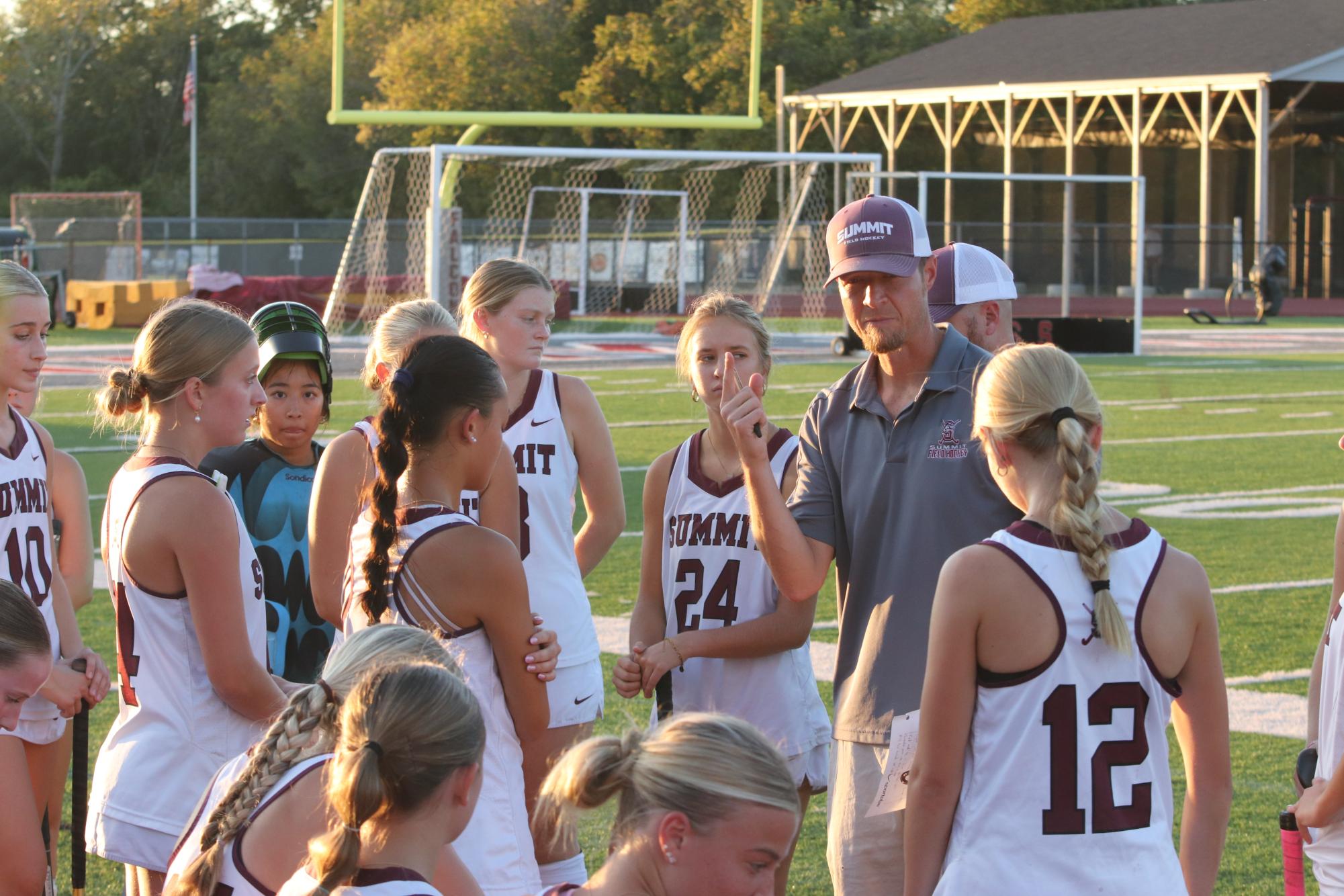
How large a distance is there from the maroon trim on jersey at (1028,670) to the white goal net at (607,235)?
625 inches

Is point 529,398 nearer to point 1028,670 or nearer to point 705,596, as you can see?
point 705,596

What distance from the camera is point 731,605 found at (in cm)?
382

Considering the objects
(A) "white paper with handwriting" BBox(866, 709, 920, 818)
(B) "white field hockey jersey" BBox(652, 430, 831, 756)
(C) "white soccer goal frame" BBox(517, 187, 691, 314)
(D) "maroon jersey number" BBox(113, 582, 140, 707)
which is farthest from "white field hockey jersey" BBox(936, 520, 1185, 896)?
(C) "white soccer goal frame" BBox(517, 187, 691, 314)

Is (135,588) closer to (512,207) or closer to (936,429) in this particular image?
(936,429)

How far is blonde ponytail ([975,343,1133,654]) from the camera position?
249cm

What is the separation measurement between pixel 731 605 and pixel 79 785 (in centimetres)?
155

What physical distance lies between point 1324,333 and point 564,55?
28764mm

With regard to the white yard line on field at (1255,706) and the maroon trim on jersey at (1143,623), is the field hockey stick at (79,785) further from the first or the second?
the maroon trim on jersey at (1143,623)

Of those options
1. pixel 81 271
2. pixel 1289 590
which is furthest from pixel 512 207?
pixel 1289 590

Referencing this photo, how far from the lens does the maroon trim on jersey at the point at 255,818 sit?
2.32m

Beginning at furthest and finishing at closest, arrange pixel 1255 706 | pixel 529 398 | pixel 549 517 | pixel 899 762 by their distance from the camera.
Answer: pixel 1255 706, pixel 529 398, pixel 549 517, pixel 899 762

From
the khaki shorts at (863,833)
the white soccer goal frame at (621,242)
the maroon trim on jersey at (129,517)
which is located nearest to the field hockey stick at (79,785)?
the maroon trim on jersey at (129,517)

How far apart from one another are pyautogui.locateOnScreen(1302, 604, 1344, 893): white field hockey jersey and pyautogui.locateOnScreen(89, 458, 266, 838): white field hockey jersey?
2.13 m

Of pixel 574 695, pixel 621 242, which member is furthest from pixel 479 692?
pixel 621 242
